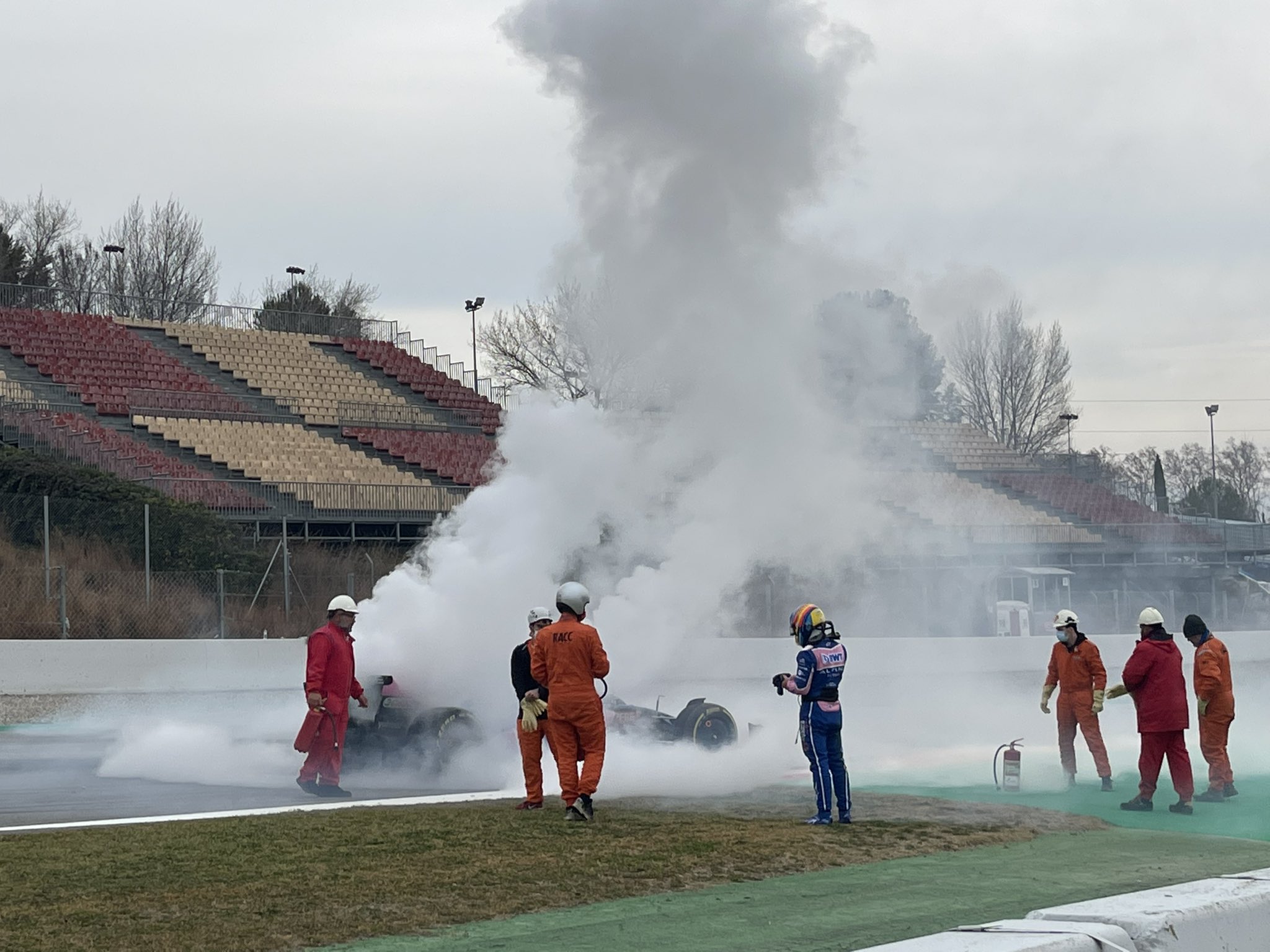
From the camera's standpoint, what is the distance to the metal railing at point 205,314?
52531 millimetres

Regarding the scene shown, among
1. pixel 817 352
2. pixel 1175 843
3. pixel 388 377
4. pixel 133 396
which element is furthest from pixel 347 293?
pixel 1175 843

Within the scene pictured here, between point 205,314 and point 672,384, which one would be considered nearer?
point 672,384

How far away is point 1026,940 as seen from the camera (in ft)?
19.4

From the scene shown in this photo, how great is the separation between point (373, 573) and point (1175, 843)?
60.4ft

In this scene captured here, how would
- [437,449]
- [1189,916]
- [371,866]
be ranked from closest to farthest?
[1189,916] → [371,866] → [437,449]

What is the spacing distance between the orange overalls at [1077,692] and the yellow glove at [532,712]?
240 inches

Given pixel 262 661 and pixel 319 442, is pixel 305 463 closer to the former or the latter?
pixel 319 442

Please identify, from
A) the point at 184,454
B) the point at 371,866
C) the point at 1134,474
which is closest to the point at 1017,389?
the point at 1134,474

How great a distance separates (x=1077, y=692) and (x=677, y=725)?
4048mm

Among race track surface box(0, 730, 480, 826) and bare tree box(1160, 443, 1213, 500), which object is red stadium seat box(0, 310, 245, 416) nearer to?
race track surface box(0, 730, 480, 826)

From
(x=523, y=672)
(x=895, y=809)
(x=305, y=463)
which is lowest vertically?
(x=895, y=809)

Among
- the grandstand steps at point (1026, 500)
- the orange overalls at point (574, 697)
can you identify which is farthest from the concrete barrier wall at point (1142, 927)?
the grandstand steps at point (1026, 500)

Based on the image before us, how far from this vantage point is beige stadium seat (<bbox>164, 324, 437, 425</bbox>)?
152ft

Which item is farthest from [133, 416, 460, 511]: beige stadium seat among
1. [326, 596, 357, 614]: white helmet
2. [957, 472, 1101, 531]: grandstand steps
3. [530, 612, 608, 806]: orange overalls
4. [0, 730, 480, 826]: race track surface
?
[530, 612, 608, 806]: orange overalls
